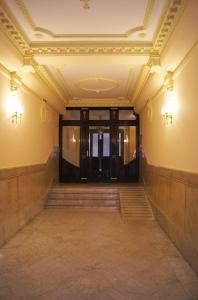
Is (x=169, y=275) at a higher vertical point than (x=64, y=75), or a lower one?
lower

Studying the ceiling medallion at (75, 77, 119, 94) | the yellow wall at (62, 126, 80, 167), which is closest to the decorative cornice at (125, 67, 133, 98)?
the ceiling medallion at (75, 77, 119, 94)

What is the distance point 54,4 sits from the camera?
3562mm

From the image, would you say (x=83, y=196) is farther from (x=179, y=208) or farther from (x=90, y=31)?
(x=90, y=31)

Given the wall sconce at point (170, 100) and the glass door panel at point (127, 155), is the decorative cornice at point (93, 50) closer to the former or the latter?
the wall sconce at point (170, 100)

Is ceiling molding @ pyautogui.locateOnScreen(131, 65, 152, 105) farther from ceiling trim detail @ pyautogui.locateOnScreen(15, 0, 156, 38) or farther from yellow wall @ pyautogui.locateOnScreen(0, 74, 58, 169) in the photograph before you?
yellow wall @ pyautogui.locateOnScreen(0, 74, 58, 169)

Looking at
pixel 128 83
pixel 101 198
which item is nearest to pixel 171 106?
pixel 128 83

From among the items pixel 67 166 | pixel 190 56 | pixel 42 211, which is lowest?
pixel 42 211

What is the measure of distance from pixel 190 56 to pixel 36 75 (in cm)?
323

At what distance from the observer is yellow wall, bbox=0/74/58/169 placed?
5129 mm

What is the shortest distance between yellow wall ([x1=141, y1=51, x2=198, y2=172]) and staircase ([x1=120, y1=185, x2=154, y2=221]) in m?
1.44

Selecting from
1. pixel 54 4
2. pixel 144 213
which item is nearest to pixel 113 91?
pixel 144 213

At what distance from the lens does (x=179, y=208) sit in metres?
4.75

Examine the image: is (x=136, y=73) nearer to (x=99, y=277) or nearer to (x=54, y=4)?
(x=54, y=4)

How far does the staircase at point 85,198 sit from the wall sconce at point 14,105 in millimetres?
3354
